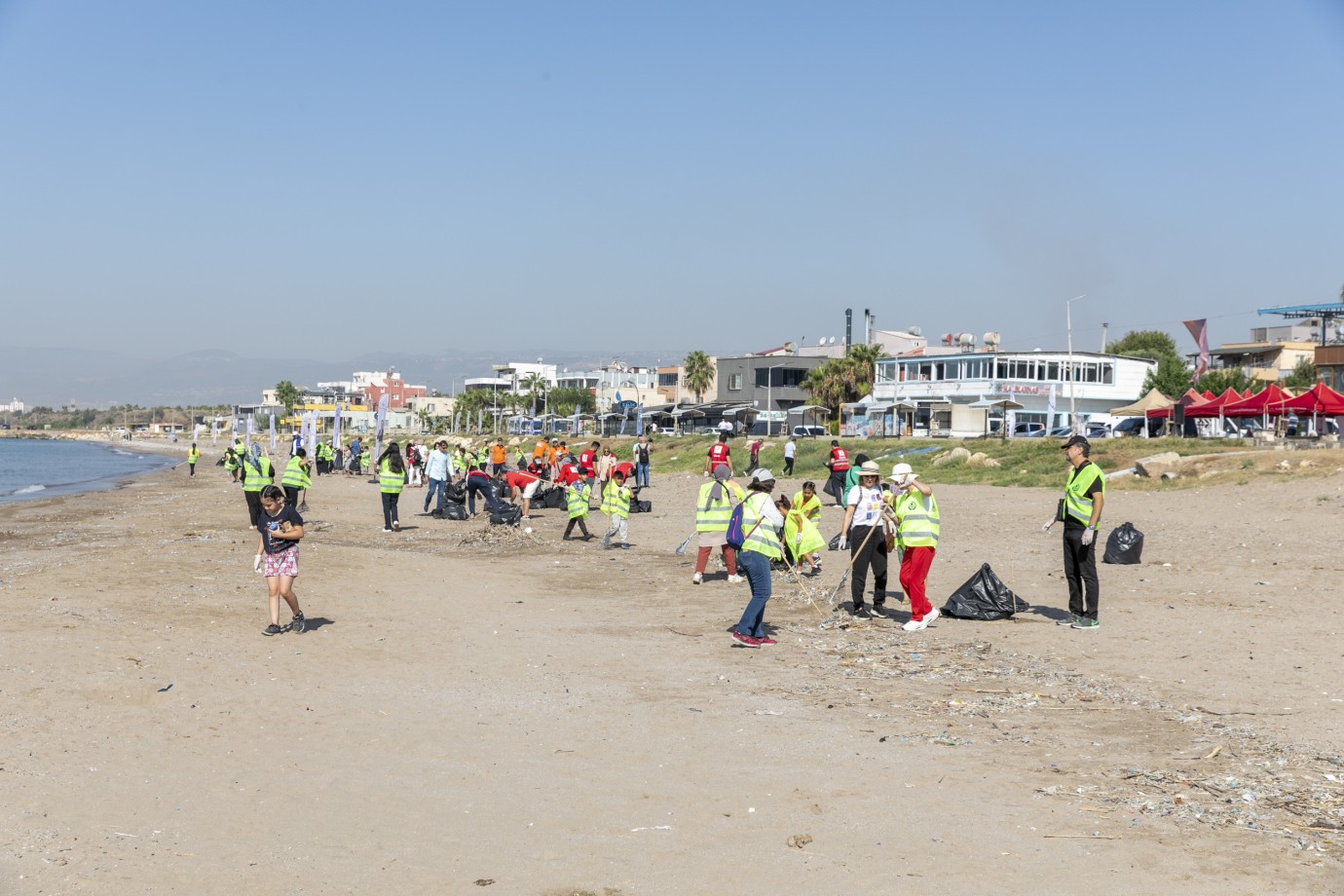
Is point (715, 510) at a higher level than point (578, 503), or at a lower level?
higher

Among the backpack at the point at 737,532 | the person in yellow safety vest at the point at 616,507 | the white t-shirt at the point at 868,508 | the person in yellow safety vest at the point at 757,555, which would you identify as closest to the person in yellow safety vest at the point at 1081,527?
the white t-shirt at the point at 868,508

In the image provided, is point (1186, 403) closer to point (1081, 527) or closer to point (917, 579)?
point (1081, 527)

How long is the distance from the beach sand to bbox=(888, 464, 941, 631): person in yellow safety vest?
1.25 ft

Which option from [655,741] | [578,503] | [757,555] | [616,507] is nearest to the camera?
[655,741]

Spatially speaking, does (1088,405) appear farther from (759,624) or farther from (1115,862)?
(1115,862)

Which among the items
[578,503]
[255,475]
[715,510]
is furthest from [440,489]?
[715,510]

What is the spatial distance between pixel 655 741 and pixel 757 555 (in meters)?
3.19

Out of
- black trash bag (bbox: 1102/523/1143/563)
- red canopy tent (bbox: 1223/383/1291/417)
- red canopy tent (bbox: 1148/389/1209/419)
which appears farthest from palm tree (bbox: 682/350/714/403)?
black trash bag (bbox: 1102/523/1143/563)

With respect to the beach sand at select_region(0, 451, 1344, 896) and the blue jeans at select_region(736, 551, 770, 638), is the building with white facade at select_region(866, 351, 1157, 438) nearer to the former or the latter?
the beach sand at select_region(0, 451, 1344, 896)

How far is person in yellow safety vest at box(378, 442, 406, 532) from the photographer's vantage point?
20.6 m

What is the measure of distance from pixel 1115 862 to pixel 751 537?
17.6 ft

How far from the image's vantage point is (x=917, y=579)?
11297 mm

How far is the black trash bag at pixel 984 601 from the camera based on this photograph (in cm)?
1170

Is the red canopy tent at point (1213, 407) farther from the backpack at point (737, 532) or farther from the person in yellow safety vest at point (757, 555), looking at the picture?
the person in yellow safety vest at point (757, 555)
